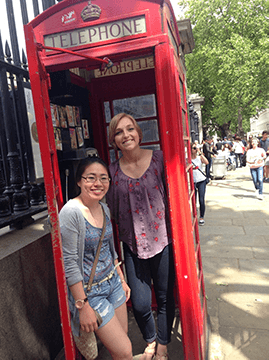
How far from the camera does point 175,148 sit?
6.47ft

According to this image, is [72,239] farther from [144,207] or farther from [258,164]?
[258,164]

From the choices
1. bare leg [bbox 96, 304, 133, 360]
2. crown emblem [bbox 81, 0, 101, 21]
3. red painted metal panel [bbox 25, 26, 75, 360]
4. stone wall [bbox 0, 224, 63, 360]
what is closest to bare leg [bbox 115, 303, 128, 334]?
bare leg [bbox 96, 304, 133, 360]

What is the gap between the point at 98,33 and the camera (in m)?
1.88

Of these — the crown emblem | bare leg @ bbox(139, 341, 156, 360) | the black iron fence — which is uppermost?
the crown emblem

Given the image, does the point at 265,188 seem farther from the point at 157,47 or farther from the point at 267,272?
the point at 157,47

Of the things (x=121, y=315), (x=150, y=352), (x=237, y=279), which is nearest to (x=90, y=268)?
(x=121, y=315)

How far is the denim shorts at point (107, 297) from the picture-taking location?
5.80 ft

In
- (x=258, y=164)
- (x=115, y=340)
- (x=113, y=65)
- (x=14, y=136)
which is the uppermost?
(x=113, y=65)

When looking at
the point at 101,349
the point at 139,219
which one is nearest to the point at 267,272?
the point at 101,349

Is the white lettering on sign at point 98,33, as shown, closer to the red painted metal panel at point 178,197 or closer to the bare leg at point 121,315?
the red painted metal panel at point 178,197

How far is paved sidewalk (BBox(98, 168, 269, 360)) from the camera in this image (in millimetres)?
2594

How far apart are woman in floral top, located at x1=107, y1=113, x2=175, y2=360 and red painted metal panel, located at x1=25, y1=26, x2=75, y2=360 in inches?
19.4

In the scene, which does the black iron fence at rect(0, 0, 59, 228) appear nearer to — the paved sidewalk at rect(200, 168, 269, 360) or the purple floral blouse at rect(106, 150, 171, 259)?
the purple floral blouse at rect(106, 150, 171, 259)

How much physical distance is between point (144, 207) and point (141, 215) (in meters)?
0.06
